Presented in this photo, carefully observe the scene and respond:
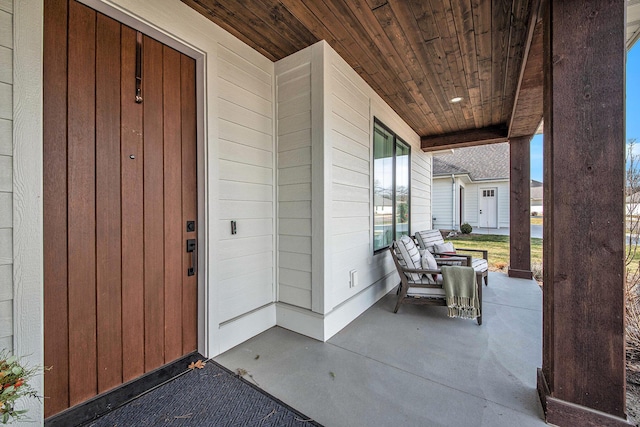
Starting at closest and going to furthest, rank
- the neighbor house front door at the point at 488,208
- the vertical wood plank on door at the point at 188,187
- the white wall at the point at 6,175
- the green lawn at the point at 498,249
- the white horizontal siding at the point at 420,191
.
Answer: the white wall at the point at 6,175 → the vertical wood plank on door at the point at 188,187 → the white horizontal siding at the point at 420,191 → the green lawn at the point at 498,249 → the neighbor house front door at the point at 488,208

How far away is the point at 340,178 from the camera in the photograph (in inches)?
109

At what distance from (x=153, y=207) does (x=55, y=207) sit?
518 mm

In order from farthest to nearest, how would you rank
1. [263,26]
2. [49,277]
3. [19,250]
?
[263,26], [49,277], [19,250]

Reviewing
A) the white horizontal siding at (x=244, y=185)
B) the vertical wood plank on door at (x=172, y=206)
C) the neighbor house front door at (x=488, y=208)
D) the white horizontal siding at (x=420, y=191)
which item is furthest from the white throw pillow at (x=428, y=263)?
the neighbor house front door at (x=488, y=208)

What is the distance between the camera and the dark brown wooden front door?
4.98 ft

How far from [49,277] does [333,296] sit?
2083 millimetres

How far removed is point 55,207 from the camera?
151 cm

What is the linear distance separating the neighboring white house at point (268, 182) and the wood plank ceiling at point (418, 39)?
6.3 inches

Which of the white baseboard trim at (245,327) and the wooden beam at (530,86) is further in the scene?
the white baseboard trim at (245,327)

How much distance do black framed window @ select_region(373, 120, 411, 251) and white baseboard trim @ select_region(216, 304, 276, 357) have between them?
165 cm

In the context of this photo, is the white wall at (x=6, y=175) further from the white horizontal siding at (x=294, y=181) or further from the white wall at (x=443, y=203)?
the white wall at (x=443, y=203)

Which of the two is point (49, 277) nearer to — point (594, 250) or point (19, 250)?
point (19, 250)

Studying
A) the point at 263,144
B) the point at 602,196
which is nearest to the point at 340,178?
the point at 263,144

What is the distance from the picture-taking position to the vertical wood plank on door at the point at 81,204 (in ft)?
5.15
